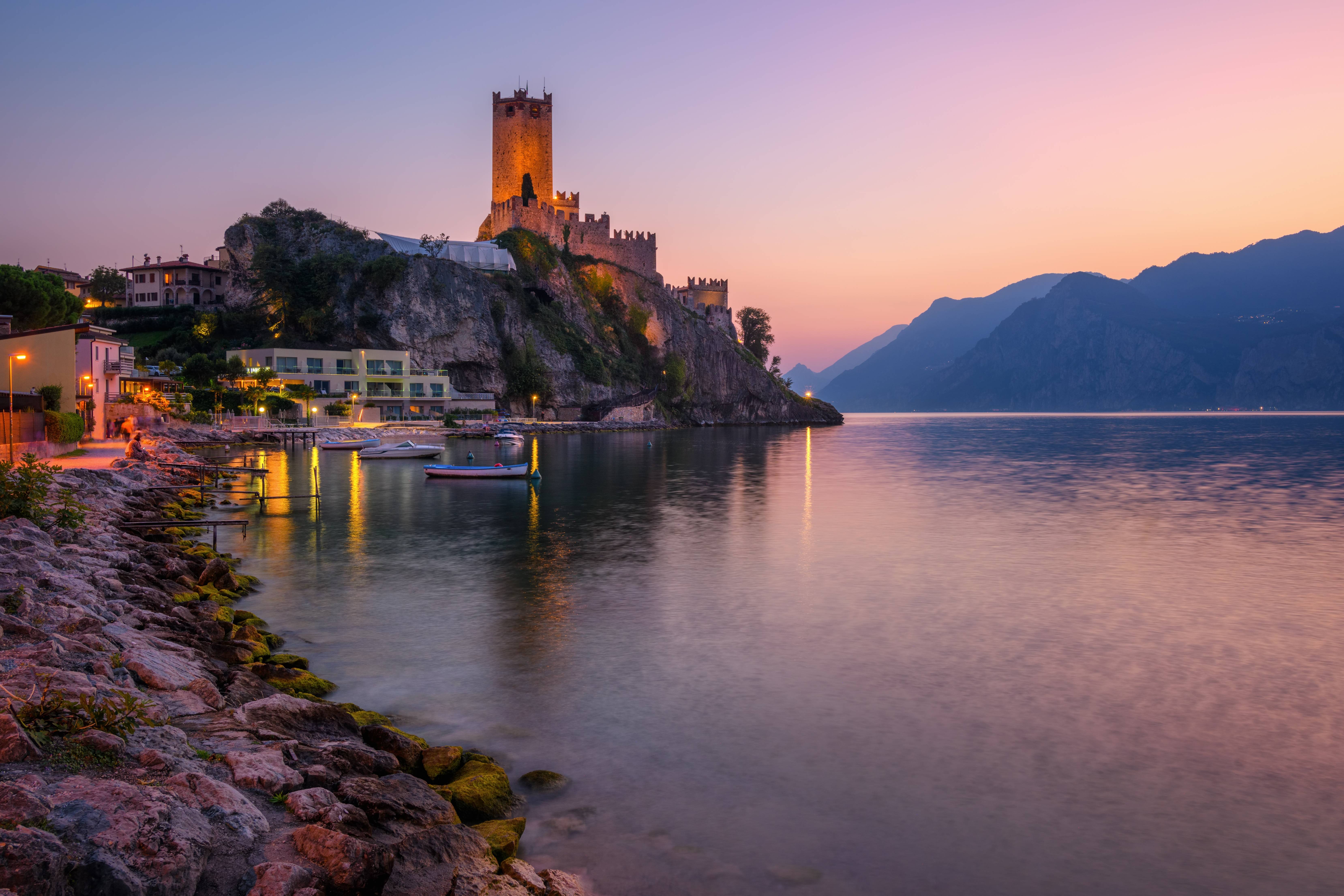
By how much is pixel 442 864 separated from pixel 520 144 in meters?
141

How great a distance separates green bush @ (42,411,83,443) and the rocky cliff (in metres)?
65.9

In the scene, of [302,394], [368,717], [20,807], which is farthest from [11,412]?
[302,394]

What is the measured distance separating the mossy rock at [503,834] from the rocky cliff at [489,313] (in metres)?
107

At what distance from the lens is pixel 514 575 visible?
2250cm

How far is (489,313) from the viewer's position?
4643 inches

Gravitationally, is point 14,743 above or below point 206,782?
above

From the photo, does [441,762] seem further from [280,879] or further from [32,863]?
[32,863]

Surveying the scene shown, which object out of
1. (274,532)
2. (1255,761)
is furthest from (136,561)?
(1255,761)

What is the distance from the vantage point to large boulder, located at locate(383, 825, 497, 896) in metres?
6.71

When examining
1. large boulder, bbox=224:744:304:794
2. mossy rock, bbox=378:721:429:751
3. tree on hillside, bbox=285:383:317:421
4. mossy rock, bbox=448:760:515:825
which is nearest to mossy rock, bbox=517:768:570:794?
mossy rock, bbox=448:760:515:825

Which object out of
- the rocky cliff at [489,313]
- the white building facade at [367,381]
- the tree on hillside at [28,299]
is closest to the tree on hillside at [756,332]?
the rocky cliff at [489,313]

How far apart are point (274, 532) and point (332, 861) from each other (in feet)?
82.5

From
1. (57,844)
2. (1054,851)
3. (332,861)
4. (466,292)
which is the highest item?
(466,292)

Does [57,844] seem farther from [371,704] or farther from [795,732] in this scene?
[795,732]
